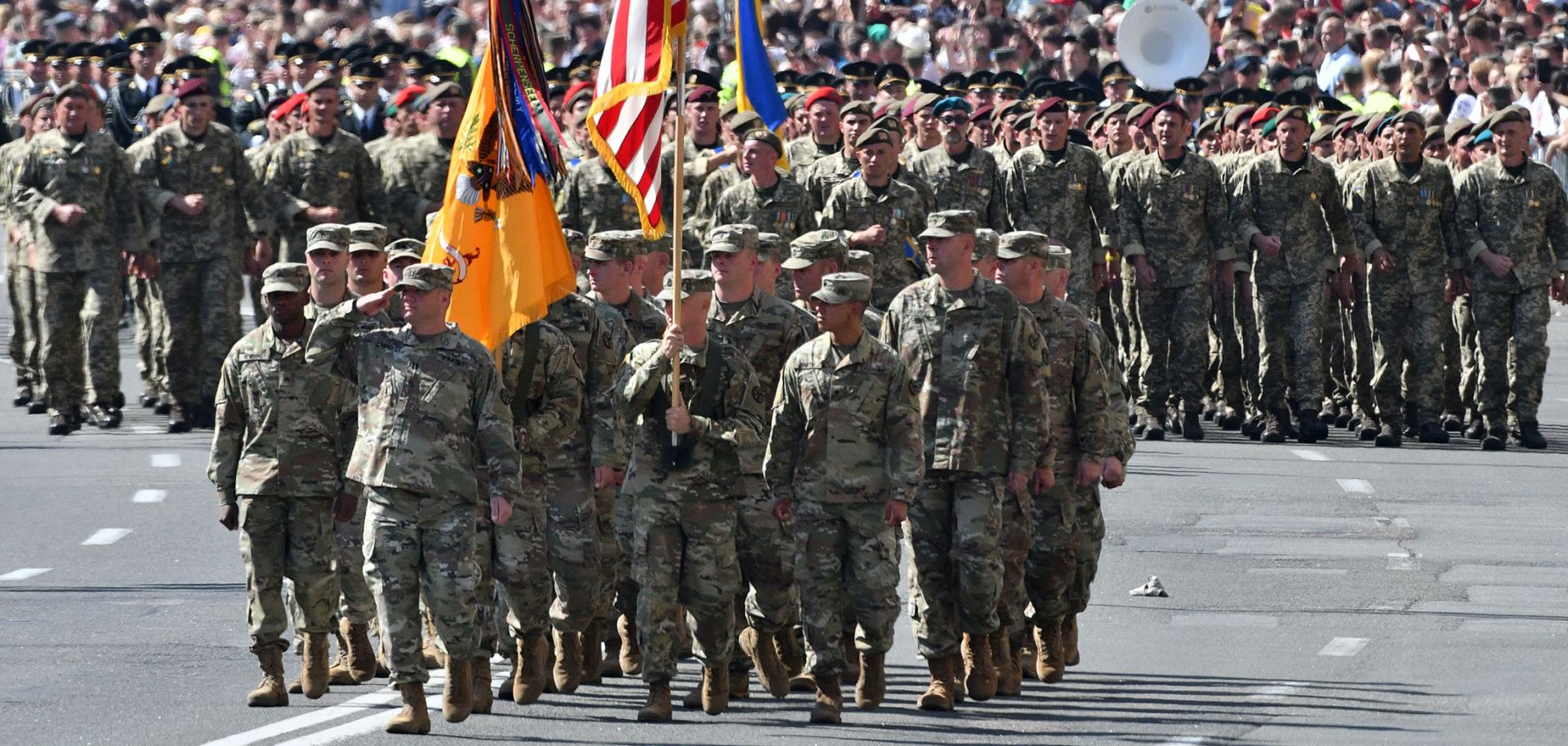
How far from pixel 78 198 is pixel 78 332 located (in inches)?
43.0

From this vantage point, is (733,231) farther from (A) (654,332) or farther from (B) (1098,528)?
(B) (1098,528)

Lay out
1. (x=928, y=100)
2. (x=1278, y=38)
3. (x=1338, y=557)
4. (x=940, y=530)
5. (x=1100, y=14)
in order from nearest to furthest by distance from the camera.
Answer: (x=940, y=530) < (x=1338, y=557) < (x=928, y=100) < (x=1278, y=38) < (x=1100, y=14)

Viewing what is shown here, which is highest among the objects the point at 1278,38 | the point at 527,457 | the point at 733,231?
the point at 1278,38

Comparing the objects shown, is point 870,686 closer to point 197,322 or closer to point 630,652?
point 630,652

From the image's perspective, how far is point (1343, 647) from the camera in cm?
1289

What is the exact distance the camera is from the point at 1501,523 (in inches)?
666

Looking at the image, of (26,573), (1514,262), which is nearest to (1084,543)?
(26,573)

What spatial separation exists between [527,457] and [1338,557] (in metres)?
5.55

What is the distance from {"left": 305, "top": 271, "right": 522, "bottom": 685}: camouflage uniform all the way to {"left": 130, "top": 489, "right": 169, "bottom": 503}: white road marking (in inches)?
273

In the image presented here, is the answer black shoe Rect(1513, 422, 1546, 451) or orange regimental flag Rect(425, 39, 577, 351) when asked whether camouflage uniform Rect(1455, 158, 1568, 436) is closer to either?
black shoe Rect(1513, 422, 1546, 451)

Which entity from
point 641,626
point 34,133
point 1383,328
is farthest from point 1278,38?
point 641,626

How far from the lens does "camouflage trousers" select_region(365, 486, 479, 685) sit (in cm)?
1075

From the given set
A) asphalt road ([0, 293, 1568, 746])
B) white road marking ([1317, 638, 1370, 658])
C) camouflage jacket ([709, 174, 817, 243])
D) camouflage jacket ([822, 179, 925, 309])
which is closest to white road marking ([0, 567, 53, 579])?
asphalt road ([0, 293, 1568, 746])

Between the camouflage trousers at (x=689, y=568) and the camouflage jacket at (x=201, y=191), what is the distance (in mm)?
9980
